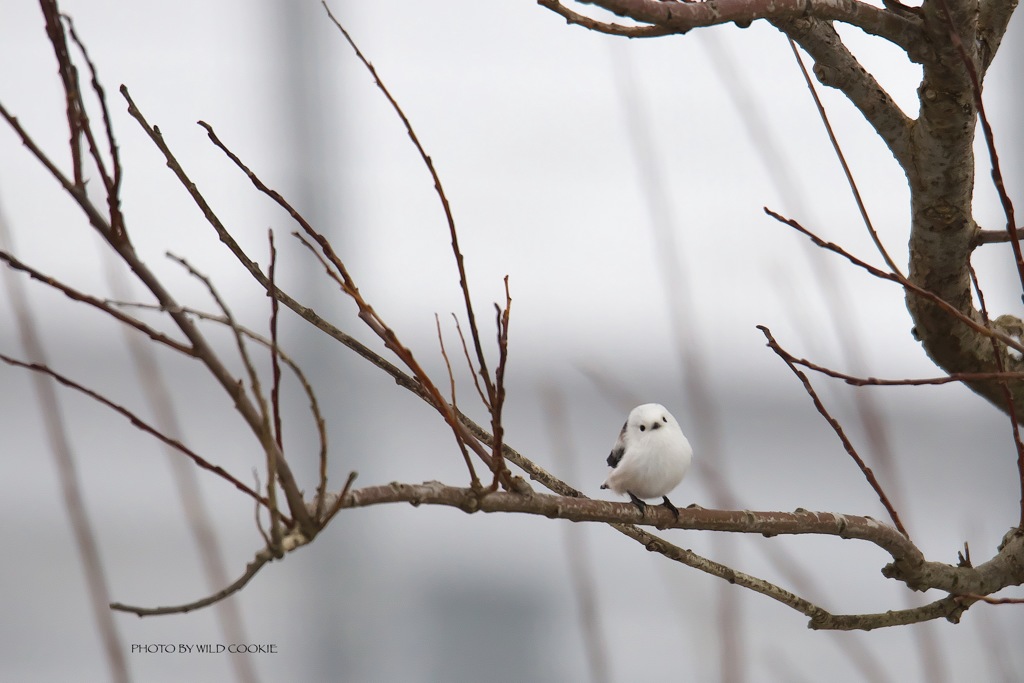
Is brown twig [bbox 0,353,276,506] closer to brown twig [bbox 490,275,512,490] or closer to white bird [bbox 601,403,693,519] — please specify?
brown twig [bbox 490,275,512,490]

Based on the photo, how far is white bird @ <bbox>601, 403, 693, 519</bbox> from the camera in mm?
675

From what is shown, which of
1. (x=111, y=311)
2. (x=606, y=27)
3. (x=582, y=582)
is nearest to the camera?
(x=111, y=311)

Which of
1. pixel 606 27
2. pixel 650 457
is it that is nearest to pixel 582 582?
pixel 650 457

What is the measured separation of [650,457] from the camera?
2.22 feet

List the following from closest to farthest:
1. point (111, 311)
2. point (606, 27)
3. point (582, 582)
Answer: point (111, 311)
point (606, 27)
point (582, 582)

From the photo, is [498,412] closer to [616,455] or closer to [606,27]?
[606,27]

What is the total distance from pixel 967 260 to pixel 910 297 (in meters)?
0.05

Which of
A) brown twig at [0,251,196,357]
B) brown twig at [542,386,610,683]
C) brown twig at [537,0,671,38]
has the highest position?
brown twig at [537,0,671,38]

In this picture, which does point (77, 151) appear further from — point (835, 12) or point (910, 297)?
point (910, 297)

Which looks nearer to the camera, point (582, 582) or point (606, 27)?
point (606, 27)

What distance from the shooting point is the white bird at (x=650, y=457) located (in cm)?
68

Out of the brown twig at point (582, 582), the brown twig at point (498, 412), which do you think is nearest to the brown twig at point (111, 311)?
the brown twig at point (498, 412)

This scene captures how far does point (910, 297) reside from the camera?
0.59 meters

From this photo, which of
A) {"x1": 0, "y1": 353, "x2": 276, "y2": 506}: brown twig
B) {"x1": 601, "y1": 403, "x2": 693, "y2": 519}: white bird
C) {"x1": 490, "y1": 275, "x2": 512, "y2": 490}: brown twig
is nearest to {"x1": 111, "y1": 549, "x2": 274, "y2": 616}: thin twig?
{"x1": 0, "y1": 353, "x2": 276, "y2": 506}: brown twig
